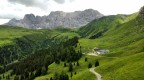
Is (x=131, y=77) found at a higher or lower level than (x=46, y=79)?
higher

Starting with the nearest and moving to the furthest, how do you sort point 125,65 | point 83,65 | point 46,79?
point 125,65
point 46,79
point 83,65

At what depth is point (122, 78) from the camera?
106 m

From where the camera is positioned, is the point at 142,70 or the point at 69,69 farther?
the point at 69,69

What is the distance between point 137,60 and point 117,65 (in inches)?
438

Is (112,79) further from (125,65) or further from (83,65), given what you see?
(83,65)

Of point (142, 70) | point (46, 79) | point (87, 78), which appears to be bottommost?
point (46, 79)

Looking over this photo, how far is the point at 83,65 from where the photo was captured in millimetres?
193875

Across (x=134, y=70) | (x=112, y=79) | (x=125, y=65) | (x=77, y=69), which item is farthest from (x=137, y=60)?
(x=77, y=69)

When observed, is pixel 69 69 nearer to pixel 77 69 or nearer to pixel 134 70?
pixel 77 69

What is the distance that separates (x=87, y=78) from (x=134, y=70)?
28.6m

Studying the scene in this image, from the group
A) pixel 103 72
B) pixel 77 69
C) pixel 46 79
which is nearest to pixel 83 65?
pixel 77 69

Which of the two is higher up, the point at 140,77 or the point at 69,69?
the point at 140,77

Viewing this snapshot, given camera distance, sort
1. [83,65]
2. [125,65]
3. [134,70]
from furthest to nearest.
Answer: [83,65]
[125,65]
[134,70]

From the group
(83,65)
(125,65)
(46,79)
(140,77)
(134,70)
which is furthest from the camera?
(83,65)
